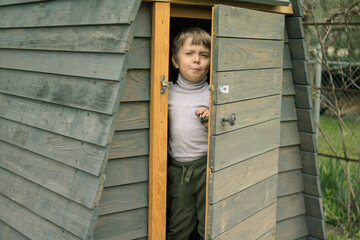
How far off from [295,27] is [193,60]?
3.00ft

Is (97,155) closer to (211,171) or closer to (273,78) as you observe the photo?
(211,171)

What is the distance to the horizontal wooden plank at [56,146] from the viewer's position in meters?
2.44

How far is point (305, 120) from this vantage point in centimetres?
354

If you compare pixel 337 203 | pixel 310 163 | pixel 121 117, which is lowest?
pixel 337 203

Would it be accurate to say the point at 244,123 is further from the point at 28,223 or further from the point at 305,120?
the point at 28,223

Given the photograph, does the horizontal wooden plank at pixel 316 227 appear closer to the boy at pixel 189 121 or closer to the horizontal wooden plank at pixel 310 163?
the horizontal wooden plank at pixel 310 163

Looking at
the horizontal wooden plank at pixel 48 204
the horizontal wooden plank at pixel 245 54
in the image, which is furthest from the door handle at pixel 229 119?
the horizontal wooden plank at pixel 48 204

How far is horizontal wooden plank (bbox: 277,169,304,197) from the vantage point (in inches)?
141

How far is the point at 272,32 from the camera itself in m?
3.02

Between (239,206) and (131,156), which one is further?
(239,206)

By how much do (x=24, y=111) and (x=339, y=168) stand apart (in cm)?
324

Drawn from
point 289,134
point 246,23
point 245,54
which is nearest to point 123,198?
point 245,54

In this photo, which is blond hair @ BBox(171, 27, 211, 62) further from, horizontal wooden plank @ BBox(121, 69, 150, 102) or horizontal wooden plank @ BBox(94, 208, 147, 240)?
horizontal wooden plank @ BBox(94, 208, 147, 240)

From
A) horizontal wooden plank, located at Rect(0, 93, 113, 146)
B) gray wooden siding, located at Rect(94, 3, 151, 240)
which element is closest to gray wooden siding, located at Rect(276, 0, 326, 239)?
gray wooden siding, located at Rect(94, 3, 151, 240)
